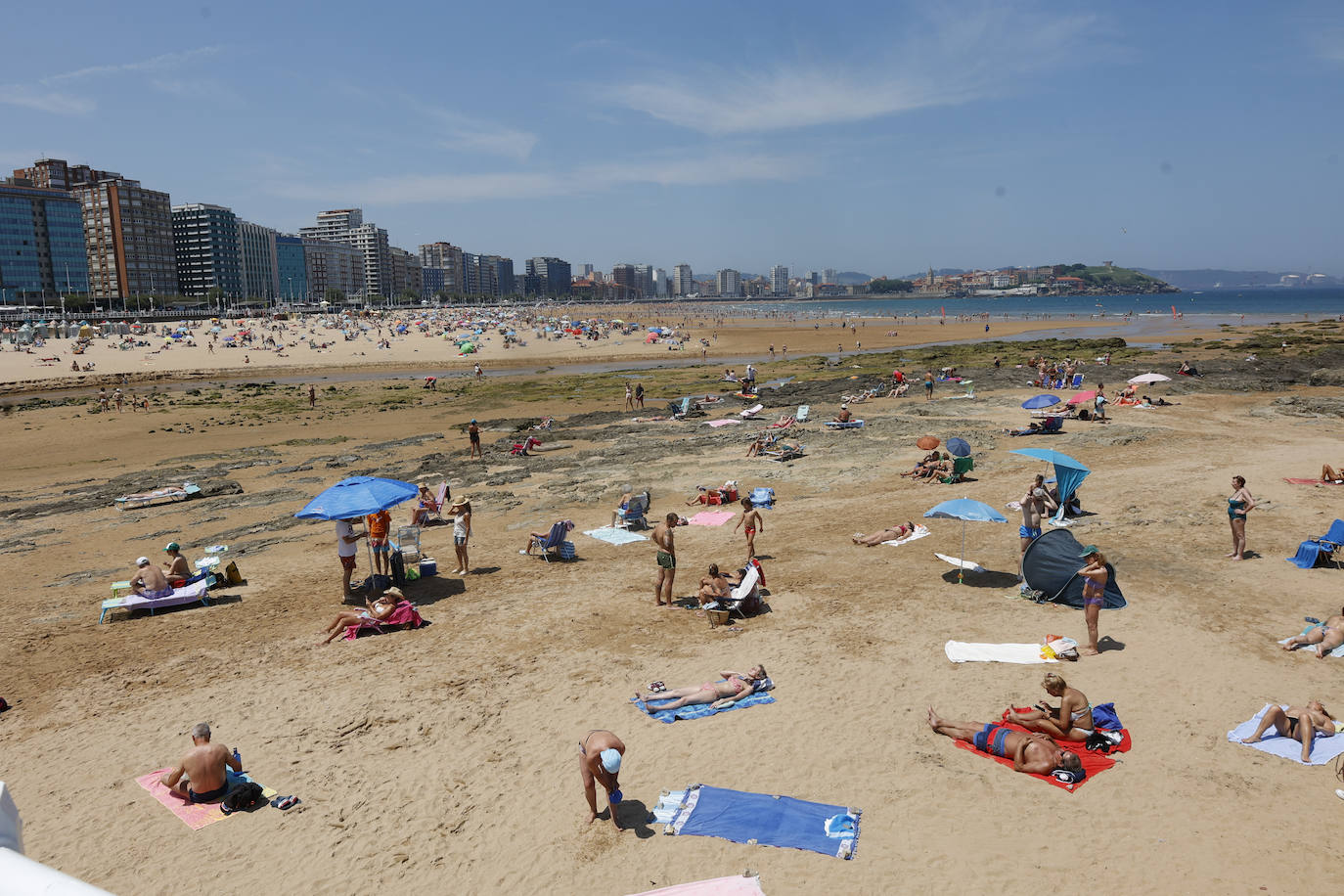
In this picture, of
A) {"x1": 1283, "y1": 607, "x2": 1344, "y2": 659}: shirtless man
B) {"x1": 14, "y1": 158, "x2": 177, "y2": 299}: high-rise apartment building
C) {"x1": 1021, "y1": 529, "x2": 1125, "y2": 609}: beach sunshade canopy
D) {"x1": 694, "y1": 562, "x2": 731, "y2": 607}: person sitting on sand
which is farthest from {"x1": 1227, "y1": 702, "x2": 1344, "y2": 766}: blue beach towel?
{"x1": 14, "y1": 158, "x2": 177, "y2": 299}: high-rise apartment building

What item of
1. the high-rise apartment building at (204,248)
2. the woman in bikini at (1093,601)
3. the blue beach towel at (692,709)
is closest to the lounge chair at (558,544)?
the blue beach towel at (692,709)

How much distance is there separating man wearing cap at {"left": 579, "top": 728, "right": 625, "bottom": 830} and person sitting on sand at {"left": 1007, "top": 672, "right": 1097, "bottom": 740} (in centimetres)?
422

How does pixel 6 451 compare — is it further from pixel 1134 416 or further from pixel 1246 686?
pixel 1134 416

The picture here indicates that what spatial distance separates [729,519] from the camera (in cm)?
1747

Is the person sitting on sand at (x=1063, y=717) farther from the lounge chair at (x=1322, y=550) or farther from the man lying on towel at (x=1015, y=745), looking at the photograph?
the lounge chair at (x=1322, y=550)

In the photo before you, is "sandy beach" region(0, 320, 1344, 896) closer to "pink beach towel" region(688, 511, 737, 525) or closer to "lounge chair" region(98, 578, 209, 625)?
"lounge chair" region(98, 578, 209, 625)

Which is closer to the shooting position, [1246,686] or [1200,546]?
Answer: [1246,686]

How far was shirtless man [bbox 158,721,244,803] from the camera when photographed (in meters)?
7.62

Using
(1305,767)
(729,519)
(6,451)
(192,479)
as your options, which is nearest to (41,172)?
(6,451)

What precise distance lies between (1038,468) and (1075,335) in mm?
63638

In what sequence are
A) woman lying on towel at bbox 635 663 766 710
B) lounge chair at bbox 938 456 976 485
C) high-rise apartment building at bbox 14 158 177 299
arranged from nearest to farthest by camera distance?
woman lying on towel at bbox 635 663 766 710 → lounge chair at bbox 938 456 976 485 → high-rise apartment building at bbox 14 158 177 299

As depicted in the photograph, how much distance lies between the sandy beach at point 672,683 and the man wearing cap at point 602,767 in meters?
0.30

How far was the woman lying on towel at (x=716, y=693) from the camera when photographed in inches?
359

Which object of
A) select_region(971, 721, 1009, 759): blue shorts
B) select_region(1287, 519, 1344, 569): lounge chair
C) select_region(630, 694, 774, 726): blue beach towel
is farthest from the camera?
select_region(1287, 519, 1344, 569): lounge chair
